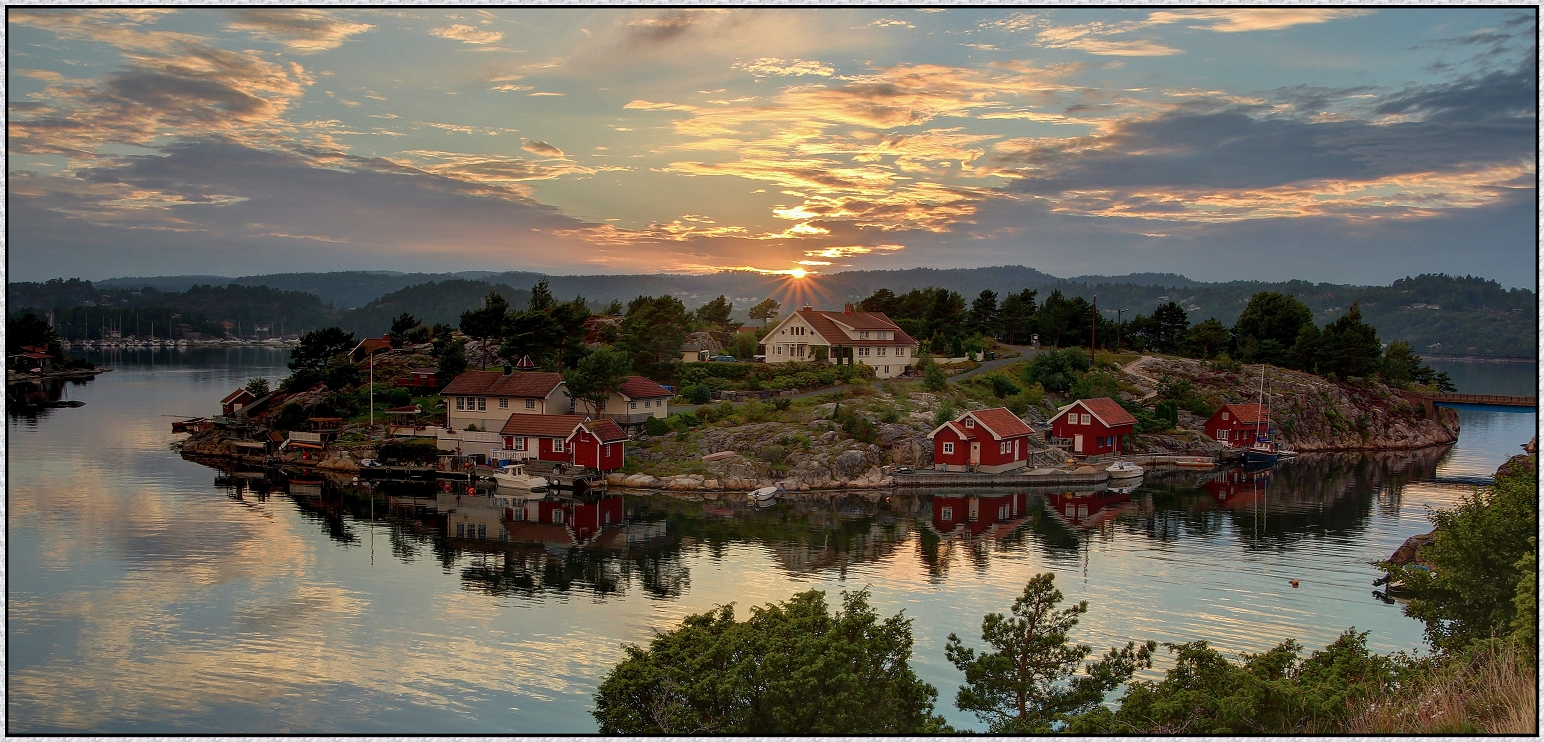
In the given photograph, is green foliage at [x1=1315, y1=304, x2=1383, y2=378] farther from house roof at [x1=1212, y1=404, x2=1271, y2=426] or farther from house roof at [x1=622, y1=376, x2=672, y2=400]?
house roof at [x1=622, y1=376, x2=672, y2=400]

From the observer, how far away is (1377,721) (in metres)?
12.7

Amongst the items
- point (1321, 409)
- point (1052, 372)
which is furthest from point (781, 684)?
point (1321, 409)

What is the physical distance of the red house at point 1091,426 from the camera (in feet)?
201

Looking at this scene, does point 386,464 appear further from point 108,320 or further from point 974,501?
point 108,320

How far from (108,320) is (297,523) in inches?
7506

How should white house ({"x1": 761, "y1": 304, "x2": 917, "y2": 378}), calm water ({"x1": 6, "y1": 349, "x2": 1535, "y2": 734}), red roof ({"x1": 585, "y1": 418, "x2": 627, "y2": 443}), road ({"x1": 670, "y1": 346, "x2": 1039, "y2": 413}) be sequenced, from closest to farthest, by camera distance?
calm water ({"x1": 6, "y1": 349, "x2": 1535, "y2": 734}), red roof ({"x1": 585, "y1": 418, "x2": 627, "y2": 443}), road ({"x1": 670, "y1": 346, "x2": 1039, "y2": 413}), white house ({"x1": 761, "y1": 304, "x2": 917, "y2": 378})

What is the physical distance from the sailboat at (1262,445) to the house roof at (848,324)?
25414mm

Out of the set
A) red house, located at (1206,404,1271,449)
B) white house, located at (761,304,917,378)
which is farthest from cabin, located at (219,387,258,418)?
red house, located at (1206,404,1271,449)

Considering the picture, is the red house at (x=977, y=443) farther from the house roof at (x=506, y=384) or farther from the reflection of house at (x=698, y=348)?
the reflection of house at (x=698, y=348)

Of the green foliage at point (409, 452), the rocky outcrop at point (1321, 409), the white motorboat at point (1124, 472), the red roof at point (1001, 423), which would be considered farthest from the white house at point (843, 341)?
the green foliage at point (409, 452)

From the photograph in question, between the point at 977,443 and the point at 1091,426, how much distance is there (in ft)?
34.1

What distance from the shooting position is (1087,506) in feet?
158

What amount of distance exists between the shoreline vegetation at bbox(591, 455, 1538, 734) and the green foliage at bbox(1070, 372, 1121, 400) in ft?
170

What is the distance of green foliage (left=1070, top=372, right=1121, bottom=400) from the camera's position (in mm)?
71250
